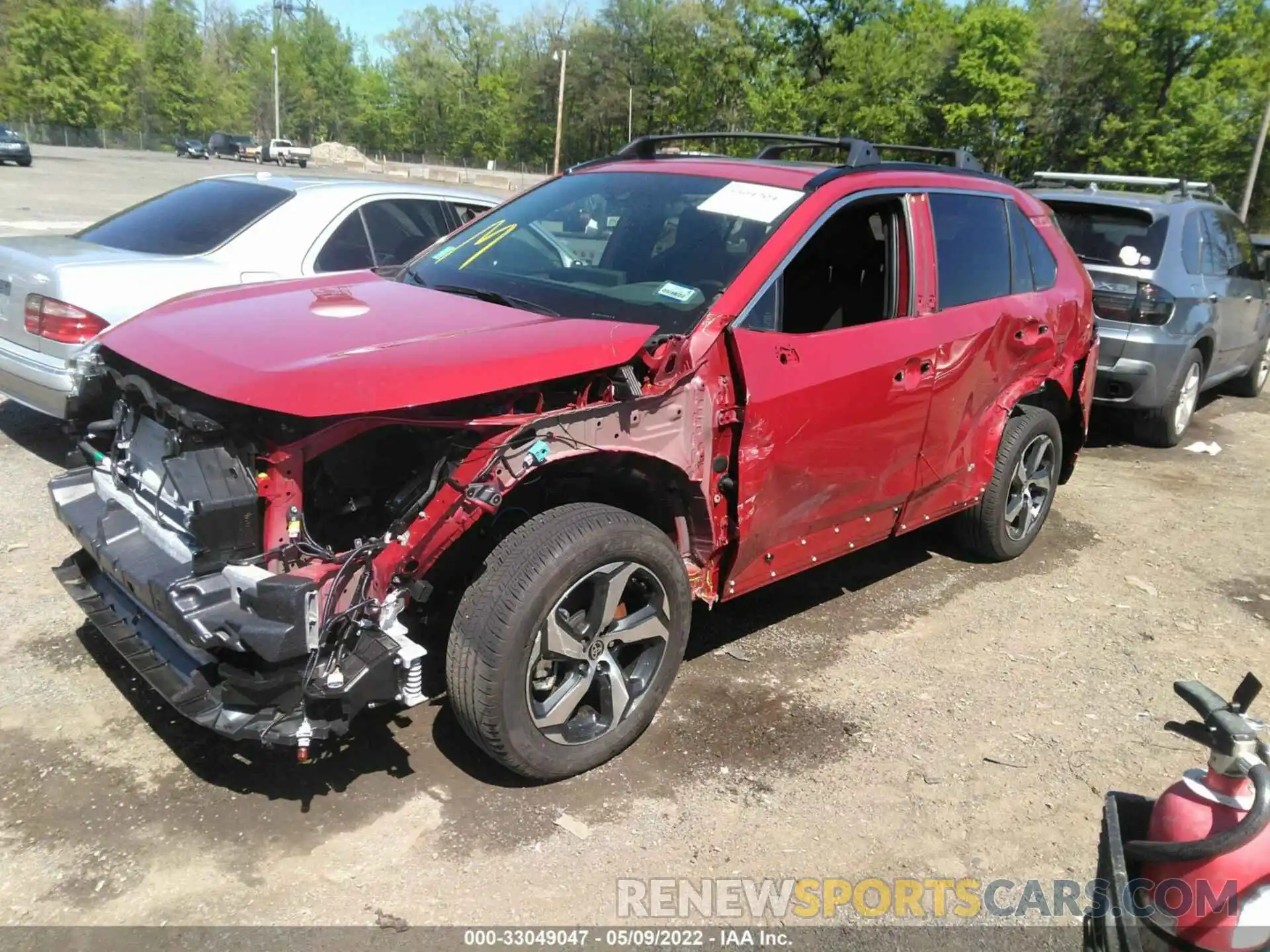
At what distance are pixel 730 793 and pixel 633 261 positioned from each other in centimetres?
200

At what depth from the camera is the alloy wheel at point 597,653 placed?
9.98 ft

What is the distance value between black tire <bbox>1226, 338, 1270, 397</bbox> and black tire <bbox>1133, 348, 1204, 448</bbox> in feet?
9.12

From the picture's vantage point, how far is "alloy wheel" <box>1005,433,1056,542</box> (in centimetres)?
516

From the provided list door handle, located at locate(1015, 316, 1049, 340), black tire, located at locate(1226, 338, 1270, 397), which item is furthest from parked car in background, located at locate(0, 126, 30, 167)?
door handle, located at locate(1015, 316, 1049, 340)

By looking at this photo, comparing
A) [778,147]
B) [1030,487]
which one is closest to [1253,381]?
[1030,487]

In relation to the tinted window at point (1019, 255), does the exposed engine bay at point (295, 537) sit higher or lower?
lower

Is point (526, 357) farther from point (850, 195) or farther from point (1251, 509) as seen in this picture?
point (1251, 509)

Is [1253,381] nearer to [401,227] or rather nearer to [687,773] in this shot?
[401,227]

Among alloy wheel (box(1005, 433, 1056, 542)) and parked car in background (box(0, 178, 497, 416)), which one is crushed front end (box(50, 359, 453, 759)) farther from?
alloy wheel (box(1005, 433, 1056, 542))

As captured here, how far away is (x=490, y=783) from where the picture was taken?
3.17 meters

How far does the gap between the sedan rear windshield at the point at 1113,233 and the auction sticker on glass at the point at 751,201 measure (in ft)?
14.8

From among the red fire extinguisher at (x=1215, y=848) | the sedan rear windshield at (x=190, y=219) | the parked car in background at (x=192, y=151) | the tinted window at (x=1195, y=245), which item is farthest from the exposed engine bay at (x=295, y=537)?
the parked car in background at (x=192, y=151)

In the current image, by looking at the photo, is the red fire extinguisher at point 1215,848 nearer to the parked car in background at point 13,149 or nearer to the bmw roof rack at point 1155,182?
the bmw roof rack at point 1155,182

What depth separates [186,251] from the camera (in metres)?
5.80
